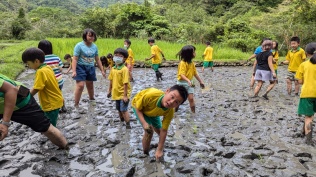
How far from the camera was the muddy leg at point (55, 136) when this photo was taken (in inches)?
151

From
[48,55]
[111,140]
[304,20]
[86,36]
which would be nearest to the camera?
[111,140]

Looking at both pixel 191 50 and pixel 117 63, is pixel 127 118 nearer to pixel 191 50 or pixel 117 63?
pixel 117 63

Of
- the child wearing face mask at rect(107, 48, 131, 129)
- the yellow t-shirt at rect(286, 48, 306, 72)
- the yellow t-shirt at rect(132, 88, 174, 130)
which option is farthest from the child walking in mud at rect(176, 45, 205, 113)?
the yellow t-shirt at rect(286, 48, 306, 72)

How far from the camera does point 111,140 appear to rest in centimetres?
454

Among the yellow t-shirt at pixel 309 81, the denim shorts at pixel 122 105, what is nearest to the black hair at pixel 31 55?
the denim shorts at pixel 122 105

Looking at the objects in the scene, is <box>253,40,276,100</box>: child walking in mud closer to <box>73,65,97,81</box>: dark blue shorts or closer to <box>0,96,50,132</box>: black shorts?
<box>73,65,97,81</box>: dark blue shorts

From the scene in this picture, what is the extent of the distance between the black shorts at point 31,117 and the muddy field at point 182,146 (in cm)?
53

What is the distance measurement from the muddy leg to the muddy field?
15 centimetres

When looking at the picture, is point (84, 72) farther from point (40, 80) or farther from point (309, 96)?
point (309, 96)

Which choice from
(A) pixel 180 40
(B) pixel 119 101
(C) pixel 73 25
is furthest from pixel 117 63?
(C) pixel 73 25

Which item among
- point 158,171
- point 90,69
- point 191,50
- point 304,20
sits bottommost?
point 158,171

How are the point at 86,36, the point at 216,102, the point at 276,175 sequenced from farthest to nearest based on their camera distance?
1. the point at 216,102
2. the point at 86,36
3. the point at 276,175

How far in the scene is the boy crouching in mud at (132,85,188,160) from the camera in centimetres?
315

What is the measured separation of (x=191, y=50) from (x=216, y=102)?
207 centimetres
